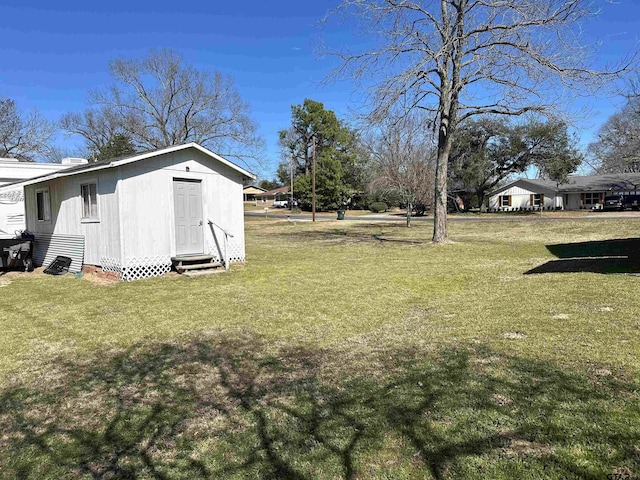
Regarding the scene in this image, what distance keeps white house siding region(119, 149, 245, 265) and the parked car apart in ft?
123

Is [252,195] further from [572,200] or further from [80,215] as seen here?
[80,215]

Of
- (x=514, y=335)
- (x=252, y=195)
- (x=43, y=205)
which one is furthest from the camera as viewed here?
(x=252, y=195)

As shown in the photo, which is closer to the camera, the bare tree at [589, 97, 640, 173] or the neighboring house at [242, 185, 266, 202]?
the bare tree at [589, 97, 640, 173]

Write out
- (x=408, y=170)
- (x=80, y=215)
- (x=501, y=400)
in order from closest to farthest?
(x=501, y=400)
(x=80, y=215)
(x=408, y=170)

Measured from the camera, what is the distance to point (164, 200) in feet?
34.9

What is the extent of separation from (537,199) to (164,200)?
4196cm

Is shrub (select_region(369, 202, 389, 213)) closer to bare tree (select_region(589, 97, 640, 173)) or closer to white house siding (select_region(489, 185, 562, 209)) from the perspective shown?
white house siding (select_region(489, 185, 562, 209))

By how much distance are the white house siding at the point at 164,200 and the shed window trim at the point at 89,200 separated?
1321mm

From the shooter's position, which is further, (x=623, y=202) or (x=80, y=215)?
(x=623, y=202)

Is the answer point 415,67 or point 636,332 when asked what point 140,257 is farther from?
point 415,67

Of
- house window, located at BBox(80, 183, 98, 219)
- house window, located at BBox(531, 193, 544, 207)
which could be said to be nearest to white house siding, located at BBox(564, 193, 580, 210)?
house window, located at BBox(531, 193, 544, 207)

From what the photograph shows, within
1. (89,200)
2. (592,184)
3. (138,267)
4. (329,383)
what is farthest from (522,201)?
(329,383)

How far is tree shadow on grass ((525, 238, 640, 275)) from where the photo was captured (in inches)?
348

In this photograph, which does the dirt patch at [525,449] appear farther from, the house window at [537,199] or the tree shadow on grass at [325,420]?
the house window at [537,199]
